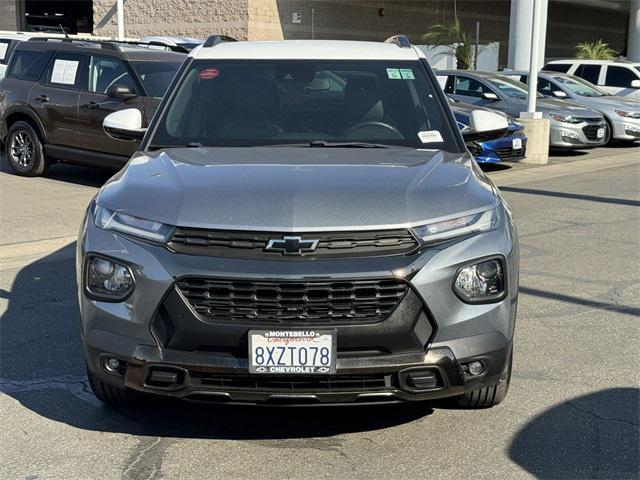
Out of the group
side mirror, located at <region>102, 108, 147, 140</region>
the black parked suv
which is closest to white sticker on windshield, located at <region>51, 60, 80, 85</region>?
the black parked suv

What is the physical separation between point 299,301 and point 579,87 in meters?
17.2

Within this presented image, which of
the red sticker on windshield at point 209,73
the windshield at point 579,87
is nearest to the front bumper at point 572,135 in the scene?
the windshield at point 579,87

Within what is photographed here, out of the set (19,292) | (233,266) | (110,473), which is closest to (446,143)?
(233,266)

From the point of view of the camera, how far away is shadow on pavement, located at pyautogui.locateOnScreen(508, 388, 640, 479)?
3758mm

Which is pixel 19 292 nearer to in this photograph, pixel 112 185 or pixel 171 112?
pixel 171 112

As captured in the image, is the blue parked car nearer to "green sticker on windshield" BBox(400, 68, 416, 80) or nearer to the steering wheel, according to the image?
"green sticker on windshield" BBox(400, 68, 416, 80)

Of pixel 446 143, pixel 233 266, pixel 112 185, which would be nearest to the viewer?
pixel 233 266

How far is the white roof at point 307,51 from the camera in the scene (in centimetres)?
530

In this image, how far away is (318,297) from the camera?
354 cm

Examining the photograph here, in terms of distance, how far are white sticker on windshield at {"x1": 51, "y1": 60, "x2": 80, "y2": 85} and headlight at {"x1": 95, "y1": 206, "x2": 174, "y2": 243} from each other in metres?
8.36

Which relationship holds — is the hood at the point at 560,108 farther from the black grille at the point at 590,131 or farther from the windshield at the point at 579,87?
the windshield at the point at 579,87

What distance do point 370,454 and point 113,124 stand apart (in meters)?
2.68

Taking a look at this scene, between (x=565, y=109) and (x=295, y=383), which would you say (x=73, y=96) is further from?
(x=565, y=109)

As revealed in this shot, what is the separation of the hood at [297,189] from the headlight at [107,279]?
0.81 feet
